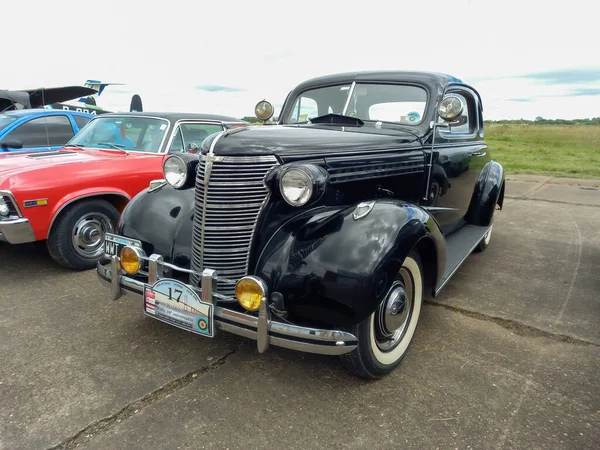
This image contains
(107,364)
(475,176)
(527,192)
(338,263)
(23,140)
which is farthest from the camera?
(527,192)

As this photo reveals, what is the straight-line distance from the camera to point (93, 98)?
55.9 feet

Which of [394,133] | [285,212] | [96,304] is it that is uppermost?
[394,133]

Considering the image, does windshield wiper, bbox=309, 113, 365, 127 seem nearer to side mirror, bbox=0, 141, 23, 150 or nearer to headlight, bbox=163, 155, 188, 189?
headlight, bbox=163, 155, 188, 189

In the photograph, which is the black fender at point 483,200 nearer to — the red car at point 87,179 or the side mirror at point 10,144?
the red car at point 87,179

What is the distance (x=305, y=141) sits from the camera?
269 centimetres

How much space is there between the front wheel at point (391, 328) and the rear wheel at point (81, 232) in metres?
2.74

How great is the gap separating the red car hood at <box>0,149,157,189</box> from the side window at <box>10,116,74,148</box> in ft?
5.09

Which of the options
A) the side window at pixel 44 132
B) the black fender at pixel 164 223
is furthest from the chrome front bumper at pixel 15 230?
the side window at pixel 44 132

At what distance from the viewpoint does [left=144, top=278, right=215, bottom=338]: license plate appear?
2.31 metres

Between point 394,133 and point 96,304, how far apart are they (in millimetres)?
2775

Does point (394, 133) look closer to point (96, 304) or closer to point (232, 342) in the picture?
point (232, 342)

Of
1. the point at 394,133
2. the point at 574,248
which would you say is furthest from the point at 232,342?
the point at 574,248

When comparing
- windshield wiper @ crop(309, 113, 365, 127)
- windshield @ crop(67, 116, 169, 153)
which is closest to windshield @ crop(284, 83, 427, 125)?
windshield wiper @ crop(309, 113, 365, 127)

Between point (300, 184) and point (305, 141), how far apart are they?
1.63 ft
